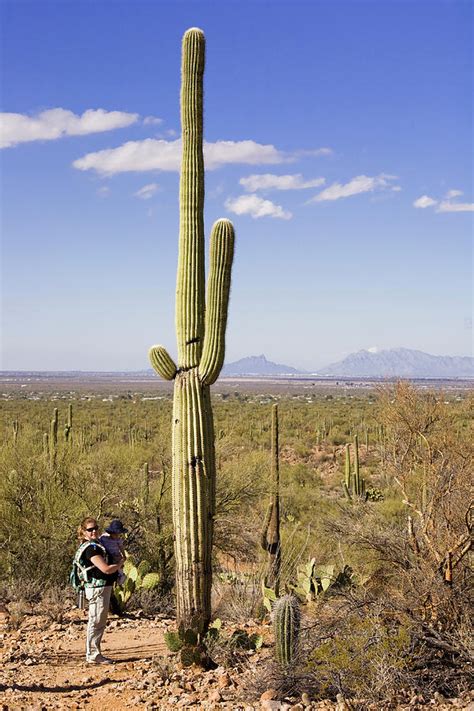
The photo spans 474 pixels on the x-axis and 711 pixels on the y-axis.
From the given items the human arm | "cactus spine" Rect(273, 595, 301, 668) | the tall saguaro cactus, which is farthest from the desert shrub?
the human arm

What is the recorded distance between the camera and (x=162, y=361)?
795cm

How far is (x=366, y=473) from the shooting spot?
30.7 meters

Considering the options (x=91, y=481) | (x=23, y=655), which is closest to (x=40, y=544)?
(x=91, y=481)

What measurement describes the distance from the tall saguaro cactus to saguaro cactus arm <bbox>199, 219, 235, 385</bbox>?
1 cm

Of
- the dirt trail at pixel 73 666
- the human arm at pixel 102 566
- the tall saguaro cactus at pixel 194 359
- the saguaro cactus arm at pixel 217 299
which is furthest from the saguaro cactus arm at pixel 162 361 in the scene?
the dirt trail at pixel 73 666

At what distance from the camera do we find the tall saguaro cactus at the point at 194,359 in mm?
7699

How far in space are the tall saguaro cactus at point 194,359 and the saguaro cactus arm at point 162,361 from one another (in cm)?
1

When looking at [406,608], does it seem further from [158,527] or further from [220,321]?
[158,527]

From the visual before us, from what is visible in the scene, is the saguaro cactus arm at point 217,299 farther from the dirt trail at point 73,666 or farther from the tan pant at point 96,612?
the dirt trail at point 73,666

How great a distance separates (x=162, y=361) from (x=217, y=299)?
3.02 feet

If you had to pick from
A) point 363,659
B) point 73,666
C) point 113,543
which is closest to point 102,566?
point 113,543

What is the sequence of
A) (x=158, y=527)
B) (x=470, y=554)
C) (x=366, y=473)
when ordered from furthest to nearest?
(x=366, y=473) < (x=158, y=527) < (x=470, y=554)

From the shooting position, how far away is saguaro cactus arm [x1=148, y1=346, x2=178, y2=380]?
7957 millimetres

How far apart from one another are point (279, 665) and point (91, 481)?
6608mm
